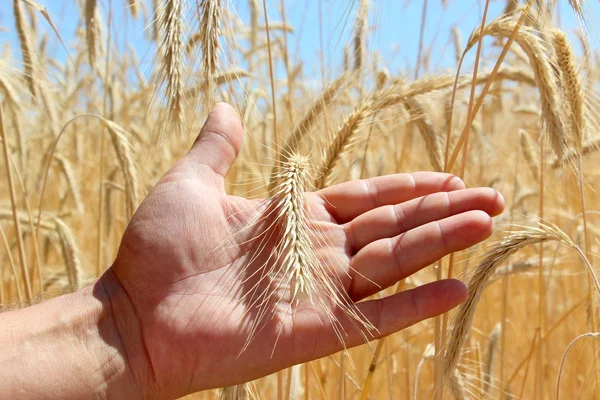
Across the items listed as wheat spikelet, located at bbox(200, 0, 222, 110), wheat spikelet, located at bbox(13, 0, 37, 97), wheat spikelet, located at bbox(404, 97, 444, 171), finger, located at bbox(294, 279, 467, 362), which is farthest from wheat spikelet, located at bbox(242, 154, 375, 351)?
wheat spikelet, located at bbox(13, 0, 37, 97)

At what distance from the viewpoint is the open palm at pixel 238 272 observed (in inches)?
53.2

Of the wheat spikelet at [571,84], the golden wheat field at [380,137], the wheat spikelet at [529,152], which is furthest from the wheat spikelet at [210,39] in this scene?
the wheat spikelet at [529,152]

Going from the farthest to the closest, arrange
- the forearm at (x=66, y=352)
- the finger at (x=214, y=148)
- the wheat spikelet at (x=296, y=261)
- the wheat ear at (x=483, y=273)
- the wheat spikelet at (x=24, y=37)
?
1. the wheat spikelet at (x=24, y=37)
2. the finger at (x=214, y=148)
3. the forearm at (x=66, y=352)
4. the wheat ear at (x=483, y=273)
5. the wheat spikelet at (x=296, y=261)

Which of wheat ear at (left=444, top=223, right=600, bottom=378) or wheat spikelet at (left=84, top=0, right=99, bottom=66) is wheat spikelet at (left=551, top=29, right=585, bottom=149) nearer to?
wheat ear at (left=444, top=223, right=600, bottom=378)

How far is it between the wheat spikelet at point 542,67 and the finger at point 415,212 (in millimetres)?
288

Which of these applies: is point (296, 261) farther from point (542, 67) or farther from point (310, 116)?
point (542, 67)

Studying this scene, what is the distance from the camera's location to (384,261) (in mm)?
1382

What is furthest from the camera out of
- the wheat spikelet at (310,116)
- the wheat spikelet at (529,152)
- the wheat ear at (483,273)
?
the wheat spikelet at (529,152)

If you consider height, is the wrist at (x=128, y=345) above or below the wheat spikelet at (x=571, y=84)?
below

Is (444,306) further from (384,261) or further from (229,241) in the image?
(229,241)

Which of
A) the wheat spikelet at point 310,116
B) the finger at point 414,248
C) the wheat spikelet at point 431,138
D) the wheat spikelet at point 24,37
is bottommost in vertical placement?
the finger at point 414,248

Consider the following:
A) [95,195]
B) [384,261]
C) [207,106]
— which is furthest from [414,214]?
[95,195]

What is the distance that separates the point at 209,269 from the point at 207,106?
0.36 meters

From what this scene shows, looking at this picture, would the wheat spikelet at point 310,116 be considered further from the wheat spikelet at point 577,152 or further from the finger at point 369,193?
the wheat spikelet at point 577,152
